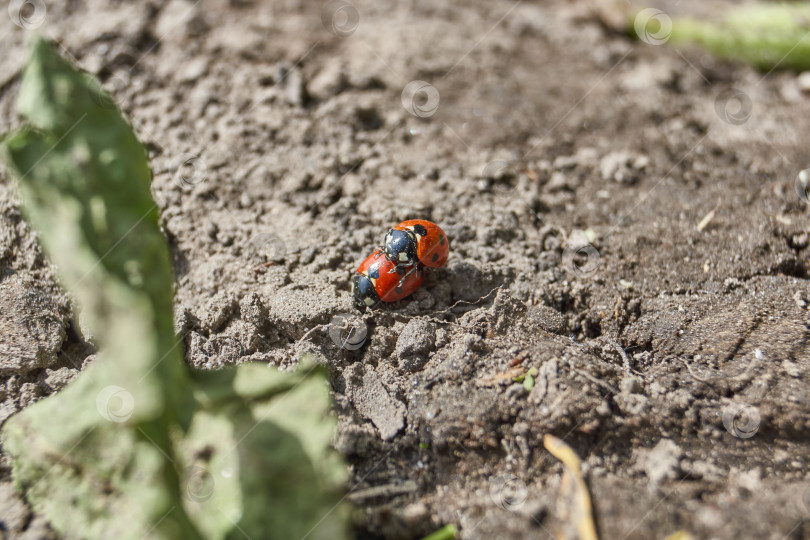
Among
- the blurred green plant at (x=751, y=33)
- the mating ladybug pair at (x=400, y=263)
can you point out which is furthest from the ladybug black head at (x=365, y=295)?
the blurred green plant at (x=751, y=33)

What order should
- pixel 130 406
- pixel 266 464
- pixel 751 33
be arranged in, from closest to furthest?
1. pixel 130 406
2. pixel 266 464
3. pixel 751 33

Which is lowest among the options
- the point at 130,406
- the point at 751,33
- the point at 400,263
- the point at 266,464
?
the point at 266,464

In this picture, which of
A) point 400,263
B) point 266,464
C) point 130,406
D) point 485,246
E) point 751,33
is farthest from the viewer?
point 751,33

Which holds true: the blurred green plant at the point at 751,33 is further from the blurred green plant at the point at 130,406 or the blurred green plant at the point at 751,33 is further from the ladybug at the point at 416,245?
the blurred green plant at the point at 130,406

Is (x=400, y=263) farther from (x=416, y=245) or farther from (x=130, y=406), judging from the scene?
(x=130, y=406)

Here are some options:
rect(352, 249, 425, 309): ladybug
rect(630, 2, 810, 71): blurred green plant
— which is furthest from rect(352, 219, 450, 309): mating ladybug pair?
rect(630, 2, 810, 71): blurred green plant

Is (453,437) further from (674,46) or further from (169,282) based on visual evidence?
(674,46)

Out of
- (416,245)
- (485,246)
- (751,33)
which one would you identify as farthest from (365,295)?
(751,33)

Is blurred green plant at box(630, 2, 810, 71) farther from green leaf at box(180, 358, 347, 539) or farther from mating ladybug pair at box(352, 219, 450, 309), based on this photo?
green leaf at box(180, 358, 347, 539)

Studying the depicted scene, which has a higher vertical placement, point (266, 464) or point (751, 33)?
point (751, 33)
